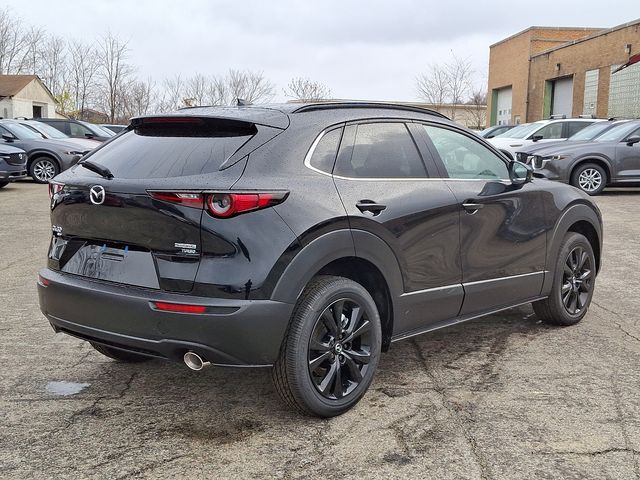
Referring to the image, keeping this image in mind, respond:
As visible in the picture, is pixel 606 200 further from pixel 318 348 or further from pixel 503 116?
pixel 503 116

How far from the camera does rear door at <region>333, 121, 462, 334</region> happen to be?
3.79 m

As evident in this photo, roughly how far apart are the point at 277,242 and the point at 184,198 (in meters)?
0.49

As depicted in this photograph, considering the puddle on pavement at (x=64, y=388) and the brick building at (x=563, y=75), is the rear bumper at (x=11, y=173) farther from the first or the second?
the brick building at (x=563, y=75)

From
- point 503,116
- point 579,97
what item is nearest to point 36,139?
point 579,97

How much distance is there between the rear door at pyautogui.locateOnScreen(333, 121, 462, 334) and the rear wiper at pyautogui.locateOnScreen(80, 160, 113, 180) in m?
1.20

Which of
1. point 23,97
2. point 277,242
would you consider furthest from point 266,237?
point 23,97

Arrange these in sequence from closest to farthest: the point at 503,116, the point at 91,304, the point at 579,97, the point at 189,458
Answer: the point at 189,458
the point at 91,304
the point at 579,97
the point at 503,116

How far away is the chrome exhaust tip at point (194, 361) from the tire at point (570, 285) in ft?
9.83

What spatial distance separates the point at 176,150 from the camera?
3600 millimetres

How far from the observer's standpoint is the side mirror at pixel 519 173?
4.89m

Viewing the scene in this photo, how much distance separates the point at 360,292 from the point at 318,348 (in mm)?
396

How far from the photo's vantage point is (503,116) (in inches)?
1795

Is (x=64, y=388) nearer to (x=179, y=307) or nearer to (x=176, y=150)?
(x=179, y=307)

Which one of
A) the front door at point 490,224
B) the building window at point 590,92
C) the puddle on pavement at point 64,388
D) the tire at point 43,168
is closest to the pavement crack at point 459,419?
the front door at point 490,224
